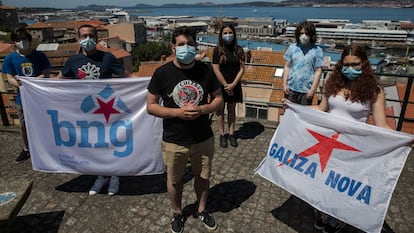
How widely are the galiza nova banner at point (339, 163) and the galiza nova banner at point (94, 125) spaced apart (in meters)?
1.50

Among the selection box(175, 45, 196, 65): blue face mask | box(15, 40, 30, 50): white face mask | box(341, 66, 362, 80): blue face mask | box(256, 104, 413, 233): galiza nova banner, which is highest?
box(175, 45, 196, 65): blue face mask

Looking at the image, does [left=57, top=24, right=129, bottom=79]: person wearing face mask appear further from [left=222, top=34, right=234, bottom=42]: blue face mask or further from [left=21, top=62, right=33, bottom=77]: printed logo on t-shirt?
[left=222, top=34, right=234, bottom=42]: blue face mask

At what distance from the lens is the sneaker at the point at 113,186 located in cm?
367

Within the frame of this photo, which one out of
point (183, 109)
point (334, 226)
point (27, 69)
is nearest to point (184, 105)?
point (183, 109)

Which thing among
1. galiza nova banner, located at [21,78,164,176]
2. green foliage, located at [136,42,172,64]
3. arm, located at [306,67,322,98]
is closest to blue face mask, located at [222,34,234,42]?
arm, located at [306,67,322,98]

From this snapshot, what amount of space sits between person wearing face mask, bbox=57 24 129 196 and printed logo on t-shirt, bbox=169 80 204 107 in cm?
136

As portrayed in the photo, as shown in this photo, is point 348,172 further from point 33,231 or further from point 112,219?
point 33,231

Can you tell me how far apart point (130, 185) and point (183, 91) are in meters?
1.90

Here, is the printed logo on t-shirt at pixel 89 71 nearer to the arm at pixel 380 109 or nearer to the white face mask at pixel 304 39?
the white face mask at pixel 304 39

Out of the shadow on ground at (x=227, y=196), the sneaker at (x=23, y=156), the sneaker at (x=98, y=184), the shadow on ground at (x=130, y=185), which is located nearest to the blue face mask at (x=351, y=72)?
the shadow on ground at (x=227, y=196)

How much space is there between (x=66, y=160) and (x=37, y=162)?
1.42 ft

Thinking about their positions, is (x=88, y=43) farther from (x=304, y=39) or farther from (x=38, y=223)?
(x=304, y=39)

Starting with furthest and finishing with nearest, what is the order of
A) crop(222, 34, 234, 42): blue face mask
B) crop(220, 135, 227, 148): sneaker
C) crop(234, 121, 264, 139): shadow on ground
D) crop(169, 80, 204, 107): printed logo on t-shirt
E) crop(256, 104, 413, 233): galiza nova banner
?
crop(234, 121, 264, 139): shadow on ground, crop(220, 135, 227, 148): sneaker, crop(222, 34, 234, 42): blue face mask, crop(169, 80, 204, 107): printed logo on t-shirt, crop(256, 104, 413, 233): galiza nova banner

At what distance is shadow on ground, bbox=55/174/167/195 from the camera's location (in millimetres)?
3789
